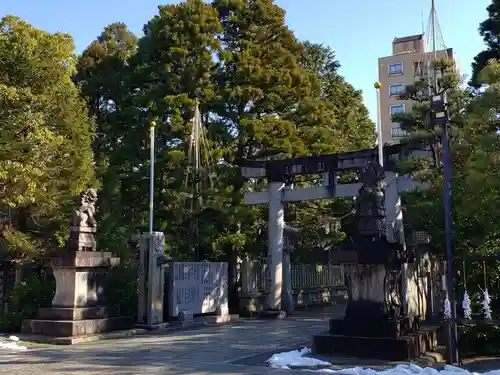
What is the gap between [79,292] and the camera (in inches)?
553

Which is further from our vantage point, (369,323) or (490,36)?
(490,36)

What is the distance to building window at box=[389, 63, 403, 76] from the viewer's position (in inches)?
2256

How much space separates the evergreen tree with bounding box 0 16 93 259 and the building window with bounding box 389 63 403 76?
4584 centimetres

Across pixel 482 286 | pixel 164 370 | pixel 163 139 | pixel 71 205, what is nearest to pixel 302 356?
pixel 164 370

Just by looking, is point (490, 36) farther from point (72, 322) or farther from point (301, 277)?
point (72, 322)

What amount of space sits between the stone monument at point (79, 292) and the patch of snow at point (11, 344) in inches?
25.5

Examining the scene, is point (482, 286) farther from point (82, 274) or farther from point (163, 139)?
point (163, 139)

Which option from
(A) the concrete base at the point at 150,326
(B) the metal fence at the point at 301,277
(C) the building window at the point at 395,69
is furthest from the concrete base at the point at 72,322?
(C) the building window at the point at 395,69

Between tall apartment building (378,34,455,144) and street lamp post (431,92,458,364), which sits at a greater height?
tall apartment building (378,34,455,144)

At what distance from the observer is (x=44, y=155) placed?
14.8 metres

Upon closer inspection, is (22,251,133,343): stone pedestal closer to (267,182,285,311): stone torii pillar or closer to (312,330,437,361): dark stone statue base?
(267,182,285,311): stone torii pillar

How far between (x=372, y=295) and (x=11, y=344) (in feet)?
26.1

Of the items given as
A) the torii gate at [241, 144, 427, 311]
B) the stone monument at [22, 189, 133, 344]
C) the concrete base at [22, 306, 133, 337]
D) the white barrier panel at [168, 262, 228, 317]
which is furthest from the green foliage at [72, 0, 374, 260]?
the concrete base at [22, 306, 133, 337]

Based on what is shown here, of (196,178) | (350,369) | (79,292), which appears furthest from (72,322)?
(196,178)
